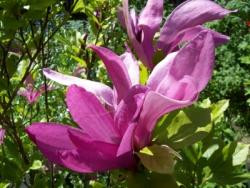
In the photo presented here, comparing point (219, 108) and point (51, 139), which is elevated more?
point (51, 139)

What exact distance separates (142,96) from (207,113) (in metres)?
0.10

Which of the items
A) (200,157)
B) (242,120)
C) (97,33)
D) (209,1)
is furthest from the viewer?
(242,120)

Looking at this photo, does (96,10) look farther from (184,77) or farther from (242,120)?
(242,120)

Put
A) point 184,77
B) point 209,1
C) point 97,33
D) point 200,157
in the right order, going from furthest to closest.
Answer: point 97,33, point 200,157, point 209,1, point 184,77

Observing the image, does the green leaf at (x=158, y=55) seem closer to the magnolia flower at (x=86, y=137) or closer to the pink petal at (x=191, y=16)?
the pink petal at (x=191, y=16)

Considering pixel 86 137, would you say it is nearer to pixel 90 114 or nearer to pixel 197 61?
pixel 90 114

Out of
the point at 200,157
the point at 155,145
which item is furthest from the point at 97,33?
the point at 155,145

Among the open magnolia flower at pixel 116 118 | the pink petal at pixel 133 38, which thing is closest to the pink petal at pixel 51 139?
the open magnolia flower at pixel 116 118

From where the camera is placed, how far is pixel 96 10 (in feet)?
7.41

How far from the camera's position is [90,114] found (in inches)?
23.2

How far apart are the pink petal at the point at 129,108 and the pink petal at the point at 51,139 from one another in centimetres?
6

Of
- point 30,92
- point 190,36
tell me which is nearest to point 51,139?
point 190,36

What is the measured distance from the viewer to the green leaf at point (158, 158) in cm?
58

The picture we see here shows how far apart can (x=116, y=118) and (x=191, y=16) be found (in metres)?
0.22
